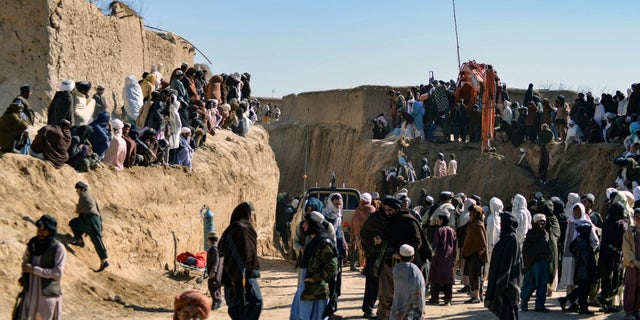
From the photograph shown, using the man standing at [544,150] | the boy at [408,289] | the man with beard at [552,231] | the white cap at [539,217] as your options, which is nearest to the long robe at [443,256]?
the man with beard at [552,231]

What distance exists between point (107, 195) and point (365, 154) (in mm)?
24020

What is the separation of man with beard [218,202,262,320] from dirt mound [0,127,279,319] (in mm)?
2473

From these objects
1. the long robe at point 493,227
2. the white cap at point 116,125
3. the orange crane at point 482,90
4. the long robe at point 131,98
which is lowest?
the long robe at point 493,227

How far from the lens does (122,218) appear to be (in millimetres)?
17281

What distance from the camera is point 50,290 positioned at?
1045 centimetres

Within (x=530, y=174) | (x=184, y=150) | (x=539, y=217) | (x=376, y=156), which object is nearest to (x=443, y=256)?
(x=539, y=217)

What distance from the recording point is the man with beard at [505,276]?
1292 centimetres

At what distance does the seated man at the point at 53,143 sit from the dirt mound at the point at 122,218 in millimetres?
162

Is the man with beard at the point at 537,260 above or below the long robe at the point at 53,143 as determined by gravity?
below

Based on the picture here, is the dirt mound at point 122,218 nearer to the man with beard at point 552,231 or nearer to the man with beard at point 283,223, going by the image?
the man with beard at point 283,223

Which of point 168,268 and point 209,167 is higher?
point 209,167

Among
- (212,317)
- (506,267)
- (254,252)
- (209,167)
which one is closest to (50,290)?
(254,252)

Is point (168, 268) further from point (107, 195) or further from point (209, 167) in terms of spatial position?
point (209, 167)

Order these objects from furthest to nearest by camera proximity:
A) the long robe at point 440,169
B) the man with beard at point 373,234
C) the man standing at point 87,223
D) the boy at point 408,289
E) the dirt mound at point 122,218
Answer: the long robe at point 440,169, the man standing at point 87,223, the dirt mound at point 122,218, the man with beard at point 373,234, the boy at point 408,289
